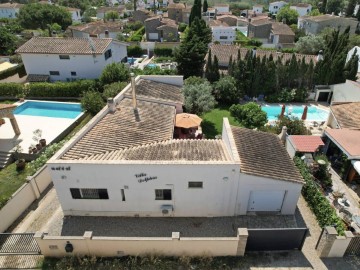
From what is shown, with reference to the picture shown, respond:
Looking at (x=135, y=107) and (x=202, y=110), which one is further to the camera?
(x=202, y=110)

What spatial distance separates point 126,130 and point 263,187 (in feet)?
36.8

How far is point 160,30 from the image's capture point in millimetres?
81938

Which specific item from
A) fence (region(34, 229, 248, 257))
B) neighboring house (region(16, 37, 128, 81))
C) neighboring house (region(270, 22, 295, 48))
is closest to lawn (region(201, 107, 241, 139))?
fence (region(34, 229, 248, 257))

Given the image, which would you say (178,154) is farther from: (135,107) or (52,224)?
(52,224)

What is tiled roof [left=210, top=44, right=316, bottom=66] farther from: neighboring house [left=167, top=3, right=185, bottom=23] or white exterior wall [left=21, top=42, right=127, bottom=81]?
neighboring house [left=167, top=3, right=185, bottom=23]

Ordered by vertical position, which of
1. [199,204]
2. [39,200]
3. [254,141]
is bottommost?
[39,200]

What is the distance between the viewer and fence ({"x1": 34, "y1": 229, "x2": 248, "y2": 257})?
1583 cm

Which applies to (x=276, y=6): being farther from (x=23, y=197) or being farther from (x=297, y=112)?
(x=23, y=197)

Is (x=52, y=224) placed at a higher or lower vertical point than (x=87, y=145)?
lower

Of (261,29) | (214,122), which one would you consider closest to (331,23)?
(261,29)

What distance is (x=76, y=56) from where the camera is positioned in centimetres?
4503

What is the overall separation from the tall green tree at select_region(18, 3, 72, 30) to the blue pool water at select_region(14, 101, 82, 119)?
64792 mm

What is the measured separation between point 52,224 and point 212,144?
12925 mm

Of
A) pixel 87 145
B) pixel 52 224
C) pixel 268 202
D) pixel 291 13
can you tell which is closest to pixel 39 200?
pixel 52 224
